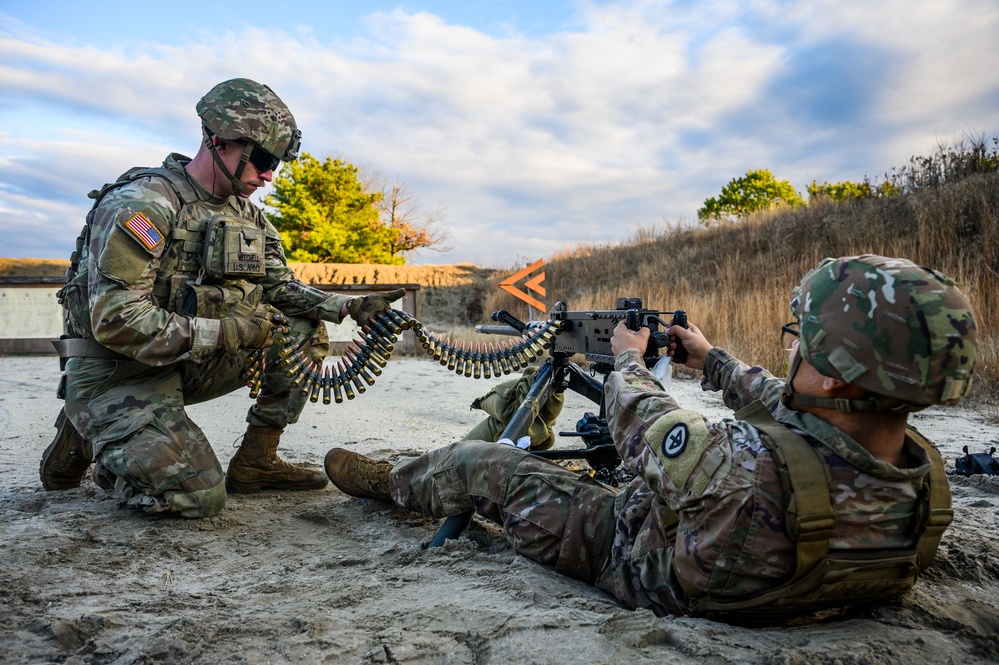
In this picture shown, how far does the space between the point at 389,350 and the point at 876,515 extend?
2929 mm

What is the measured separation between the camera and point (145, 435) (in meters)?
3.51

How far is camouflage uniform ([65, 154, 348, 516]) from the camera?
3.44 meters

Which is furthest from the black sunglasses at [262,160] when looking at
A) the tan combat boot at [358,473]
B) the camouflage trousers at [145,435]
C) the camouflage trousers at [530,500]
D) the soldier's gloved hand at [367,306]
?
the camouflage trousers at [530,500]

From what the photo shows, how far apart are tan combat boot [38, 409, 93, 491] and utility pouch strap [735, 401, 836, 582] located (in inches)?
147

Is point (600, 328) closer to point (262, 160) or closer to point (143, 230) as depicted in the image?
point (262, 160)

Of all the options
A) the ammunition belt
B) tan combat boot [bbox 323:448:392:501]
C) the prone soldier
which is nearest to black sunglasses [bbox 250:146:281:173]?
the prone soldier

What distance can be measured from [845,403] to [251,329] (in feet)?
9.72

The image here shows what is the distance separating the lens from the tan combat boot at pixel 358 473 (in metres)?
3.74

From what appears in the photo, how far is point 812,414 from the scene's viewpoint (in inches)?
78.7

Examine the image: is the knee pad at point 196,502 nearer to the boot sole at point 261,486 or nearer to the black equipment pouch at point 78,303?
the boot sole at point 261,486

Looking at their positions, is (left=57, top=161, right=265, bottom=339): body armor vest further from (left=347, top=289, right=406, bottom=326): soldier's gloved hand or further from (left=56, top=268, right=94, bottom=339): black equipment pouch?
(left=347, top=289, right=406, bottom=326): soldier's gloved hand

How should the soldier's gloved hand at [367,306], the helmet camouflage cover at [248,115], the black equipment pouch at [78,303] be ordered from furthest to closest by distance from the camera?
the soldier's gloved hand at [367,306] → the helmet camouflage cover at [248,115] → the black equipment pouch at [78,303]

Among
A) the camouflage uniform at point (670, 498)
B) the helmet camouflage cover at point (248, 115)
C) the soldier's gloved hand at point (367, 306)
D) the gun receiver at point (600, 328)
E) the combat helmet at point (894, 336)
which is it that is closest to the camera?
the combat helmet at point (894, 336)

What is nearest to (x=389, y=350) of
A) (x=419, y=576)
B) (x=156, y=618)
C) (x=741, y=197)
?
(x=419, y=576)
